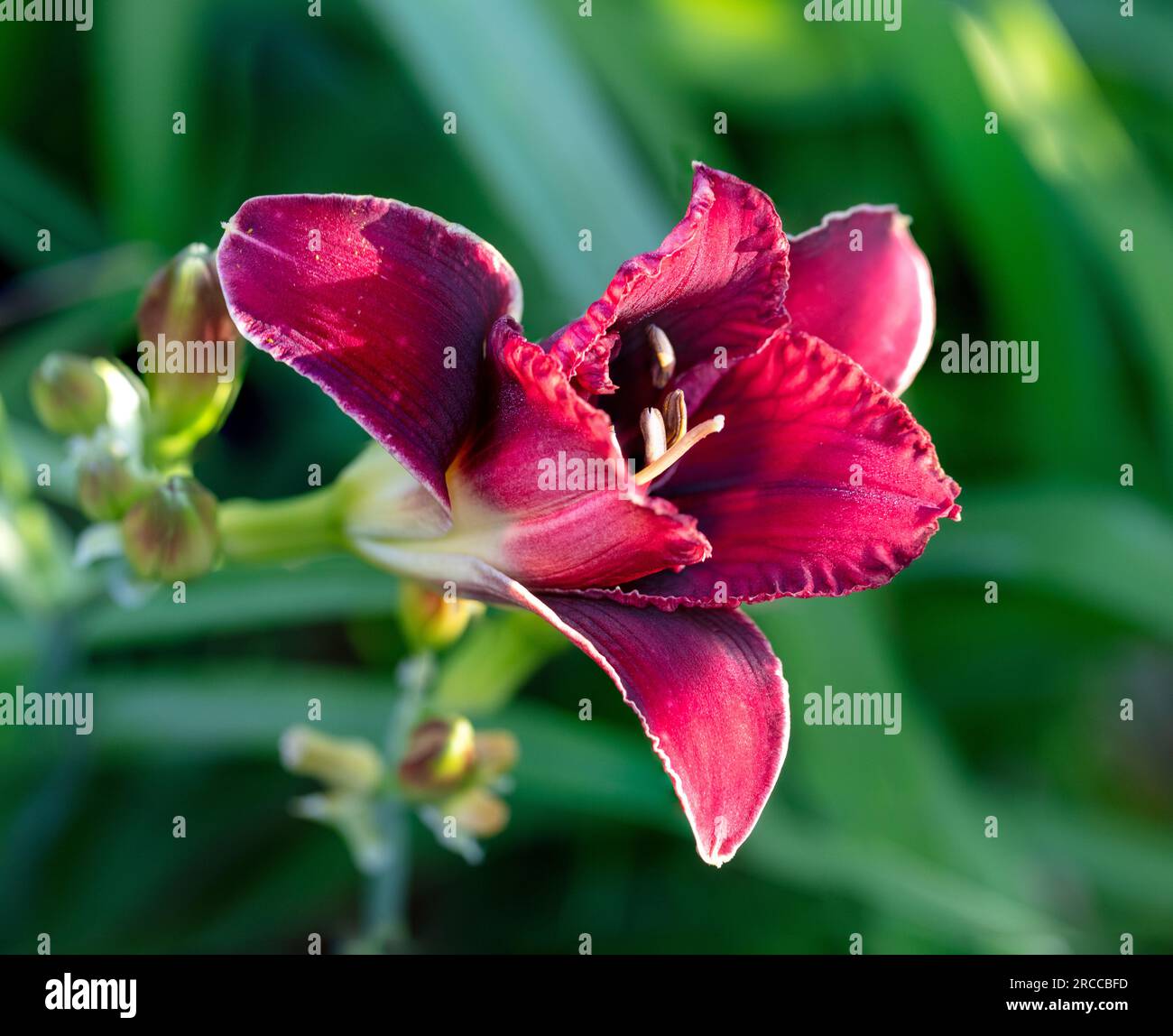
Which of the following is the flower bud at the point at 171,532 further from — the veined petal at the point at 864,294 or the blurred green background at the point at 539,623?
the veined petal at the point at 864,294

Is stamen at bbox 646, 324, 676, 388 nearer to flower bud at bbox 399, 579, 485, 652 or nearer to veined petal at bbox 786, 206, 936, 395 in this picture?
veined petal at bbox 786, 206, 936, 395

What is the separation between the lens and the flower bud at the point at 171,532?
1.35 m

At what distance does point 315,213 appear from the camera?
1.10 metres

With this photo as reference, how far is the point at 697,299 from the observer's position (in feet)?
3.96

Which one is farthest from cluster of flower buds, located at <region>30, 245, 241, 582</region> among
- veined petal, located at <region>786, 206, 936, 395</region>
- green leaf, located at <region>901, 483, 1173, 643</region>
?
green leaf, located at <region>901, 483, 1173, 643</region>

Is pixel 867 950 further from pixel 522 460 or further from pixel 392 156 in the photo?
pixel 392 156

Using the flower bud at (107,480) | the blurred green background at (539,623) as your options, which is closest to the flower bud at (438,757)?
the blurred green background at (539,623)

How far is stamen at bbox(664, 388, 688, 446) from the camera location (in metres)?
1.16

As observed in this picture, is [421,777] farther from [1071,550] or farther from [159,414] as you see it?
[1071,550]

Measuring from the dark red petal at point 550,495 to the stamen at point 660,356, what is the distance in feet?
0.46

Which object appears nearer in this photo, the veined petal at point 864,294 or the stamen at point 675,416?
the stamen at point 675,416

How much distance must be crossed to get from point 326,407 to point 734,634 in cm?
140

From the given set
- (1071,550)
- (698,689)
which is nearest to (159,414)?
(698,689)
